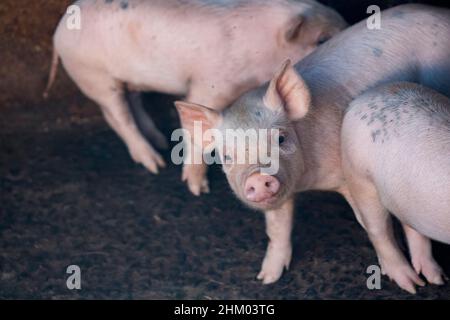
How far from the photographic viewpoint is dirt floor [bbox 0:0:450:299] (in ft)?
12.6

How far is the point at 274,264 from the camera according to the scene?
3822 mm

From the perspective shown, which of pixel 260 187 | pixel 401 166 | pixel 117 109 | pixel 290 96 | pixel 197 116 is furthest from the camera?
pixel 117 109

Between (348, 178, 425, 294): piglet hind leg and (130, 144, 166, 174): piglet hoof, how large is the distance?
140 cm

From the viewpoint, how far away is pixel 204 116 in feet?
11.8

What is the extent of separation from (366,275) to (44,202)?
1.72 meters

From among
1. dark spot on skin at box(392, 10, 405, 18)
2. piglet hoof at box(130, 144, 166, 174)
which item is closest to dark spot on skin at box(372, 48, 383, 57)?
dark spot on skin at box(392, 10, 405, 18)

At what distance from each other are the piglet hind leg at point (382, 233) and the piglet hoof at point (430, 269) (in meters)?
0.03

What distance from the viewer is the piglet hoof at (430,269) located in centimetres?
356

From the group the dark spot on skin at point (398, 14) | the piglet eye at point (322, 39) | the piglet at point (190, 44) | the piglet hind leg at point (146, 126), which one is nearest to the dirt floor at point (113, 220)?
the piglet hind leg at point (146, 126)

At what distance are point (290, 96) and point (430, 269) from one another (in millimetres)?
894

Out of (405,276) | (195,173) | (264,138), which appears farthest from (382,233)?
(195,173)

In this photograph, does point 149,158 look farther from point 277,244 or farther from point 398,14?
point 398,14

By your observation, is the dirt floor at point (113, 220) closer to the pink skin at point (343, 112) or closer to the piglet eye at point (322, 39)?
the pink skin at point (343, 112)

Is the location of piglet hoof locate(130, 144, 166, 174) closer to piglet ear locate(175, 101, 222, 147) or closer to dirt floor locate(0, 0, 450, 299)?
dirt floor locate(0, 0, 450, 299)
